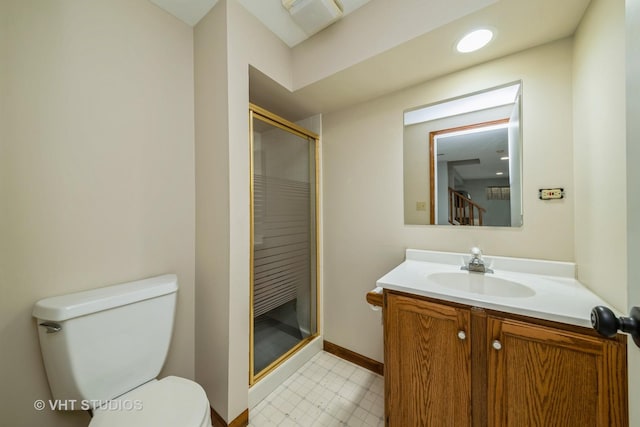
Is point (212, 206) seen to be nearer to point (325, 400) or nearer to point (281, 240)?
point (281, 240)

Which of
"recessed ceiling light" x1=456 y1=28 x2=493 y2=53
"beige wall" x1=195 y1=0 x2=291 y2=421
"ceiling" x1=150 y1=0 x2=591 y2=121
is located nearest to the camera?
"ceiling" x1=150 y1=0 x2=591 y2=121

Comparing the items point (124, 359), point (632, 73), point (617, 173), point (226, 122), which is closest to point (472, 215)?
point (617, 173)

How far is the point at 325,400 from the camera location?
1465 millimetres

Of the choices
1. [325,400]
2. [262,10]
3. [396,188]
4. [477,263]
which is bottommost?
[325,400]

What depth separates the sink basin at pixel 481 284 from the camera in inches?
44.6

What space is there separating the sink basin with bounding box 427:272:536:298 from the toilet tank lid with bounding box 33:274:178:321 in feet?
4.72

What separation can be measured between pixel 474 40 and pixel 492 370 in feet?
5.13

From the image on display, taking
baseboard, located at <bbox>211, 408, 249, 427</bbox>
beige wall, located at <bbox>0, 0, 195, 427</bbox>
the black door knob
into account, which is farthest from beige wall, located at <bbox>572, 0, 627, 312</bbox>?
beige wall, located at <bbox>0, 0, 195, 427</bbox>

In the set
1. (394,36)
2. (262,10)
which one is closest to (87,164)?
(262,10)

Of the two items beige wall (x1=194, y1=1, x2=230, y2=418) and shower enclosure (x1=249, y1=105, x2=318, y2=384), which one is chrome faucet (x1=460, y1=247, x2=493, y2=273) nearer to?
shower enclosure (x1=249, y1=105, x2=318, y2=384)

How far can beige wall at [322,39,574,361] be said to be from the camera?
1.18m

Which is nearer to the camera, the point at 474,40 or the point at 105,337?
the point at 105,337

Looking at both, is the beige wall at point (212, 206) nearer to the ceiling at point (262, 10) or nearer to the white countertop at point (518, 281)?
the ceiling at point (262, 10)

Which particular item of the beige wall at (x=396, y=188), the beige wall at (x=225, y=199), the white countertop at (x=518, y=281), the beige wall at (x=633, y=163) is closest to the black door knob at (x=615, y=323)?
the beige wall at (x=633, y=163)
